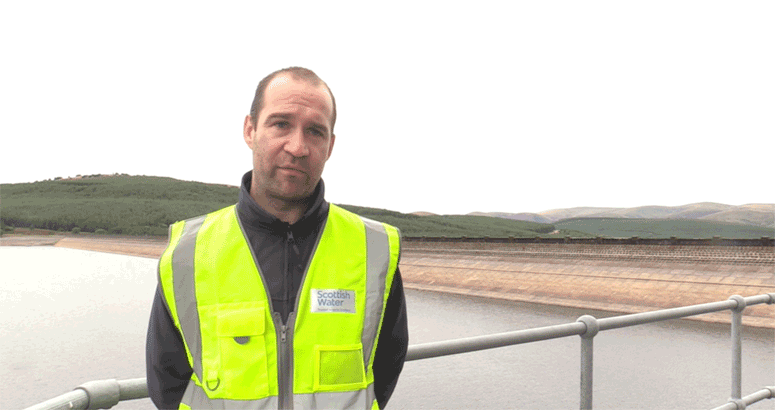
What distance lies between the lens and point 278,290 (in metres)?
1.94

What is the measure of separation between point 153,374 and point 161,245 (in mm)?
89282

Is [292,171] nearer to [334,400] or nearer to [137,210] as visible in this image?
[334,400]

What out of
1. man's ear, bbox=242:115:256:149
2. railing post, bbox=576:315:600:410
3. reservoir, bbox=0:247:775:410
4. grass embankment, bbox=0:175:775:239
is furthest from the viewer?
grass embankment, bbox=0:175:775:239

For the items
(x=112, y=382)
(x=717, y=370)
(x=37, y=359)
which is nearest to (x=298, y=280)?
(x=112, y=382)

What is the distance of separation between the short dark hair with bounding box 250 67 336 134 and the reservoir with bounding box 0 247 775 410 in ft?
32.3

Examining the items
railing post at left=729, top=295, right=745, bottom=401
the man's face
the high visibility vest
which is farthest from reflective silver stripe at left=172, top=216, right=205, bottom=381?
railing post at left=729, top=295, right=745, bottom=401

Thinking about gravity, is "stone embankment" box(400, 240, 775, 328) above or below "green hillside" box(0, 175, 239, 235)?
below

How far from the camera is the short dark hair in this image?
6.75ft

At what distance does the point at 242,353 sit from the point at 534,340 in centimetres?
171

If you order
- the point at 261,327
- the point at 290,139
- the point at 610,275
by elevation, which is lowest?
the point at 610,275

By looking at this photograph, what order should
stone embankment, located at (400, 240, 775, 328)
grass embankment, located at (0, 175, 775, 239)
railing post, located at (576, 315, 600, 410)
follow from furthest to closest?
grass embankment, located at (0, 175, 775, 239) → stone embankment, located at (400, 240, 775, 328) → railing post, located at (576, 315, 600, 410)

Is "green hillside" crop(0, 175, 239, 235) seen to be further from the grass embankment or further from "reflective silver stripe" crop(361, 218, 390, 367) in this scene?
"reflective silver stripe" crop(361, 218, 390, 367)

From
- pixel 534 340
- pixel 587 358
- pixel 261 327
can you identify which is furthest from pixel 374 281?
pixel 587 358

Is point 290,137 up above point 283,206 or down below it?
above
